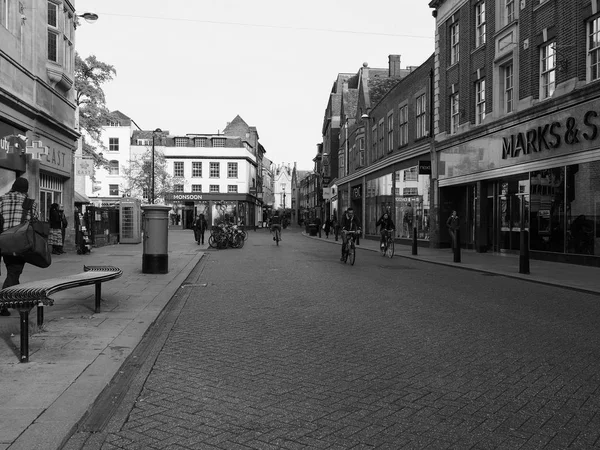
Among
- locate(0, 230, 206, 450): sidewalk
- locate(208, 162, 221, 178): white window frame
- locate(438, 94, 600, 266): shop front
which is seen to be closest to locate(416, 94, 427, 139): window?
locate(438, 94, 600, 266): shop front

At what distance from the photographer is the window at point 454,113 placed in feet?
79.3

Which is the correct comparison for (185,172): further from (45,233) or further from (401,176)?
(45,233)

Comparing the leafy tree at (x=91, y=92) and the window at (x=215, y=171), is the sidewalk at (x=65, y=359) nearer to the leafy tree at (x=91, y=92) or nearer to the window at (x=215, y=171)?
the leafy tree at (x=91, y=92)

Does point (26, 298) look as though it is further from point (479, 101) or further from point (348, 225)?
point (479, 101)

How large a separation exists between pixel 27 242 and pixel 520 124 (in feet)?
55.4

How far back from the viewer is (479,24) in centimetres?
2223

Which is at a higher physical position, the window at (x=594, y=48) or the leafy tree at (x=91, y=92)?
the leafy tree at (x=91, y=92)

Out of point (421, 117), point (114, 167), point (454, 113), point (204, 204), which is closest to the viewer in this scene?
point (454, 113)

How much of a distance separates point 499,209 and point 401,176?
388 inches

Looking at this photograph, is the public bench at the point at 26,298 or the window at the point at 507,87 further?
the window at the point at 507,87

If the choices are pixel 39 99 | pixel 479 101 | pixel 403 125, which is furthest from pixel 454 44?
pixel 39 99

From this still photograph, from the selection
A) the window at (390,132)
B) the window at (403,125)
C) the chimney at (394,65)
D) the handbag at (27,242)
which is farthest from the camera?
the chimney at (394,65)

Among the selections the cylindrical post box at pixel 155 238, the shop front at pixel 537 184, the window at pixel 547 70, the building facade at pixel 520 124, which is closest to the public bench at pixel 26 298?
the cylindrical post box at pixel 155 238

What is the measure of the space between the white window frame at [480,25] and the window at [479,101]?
1.58 metres
